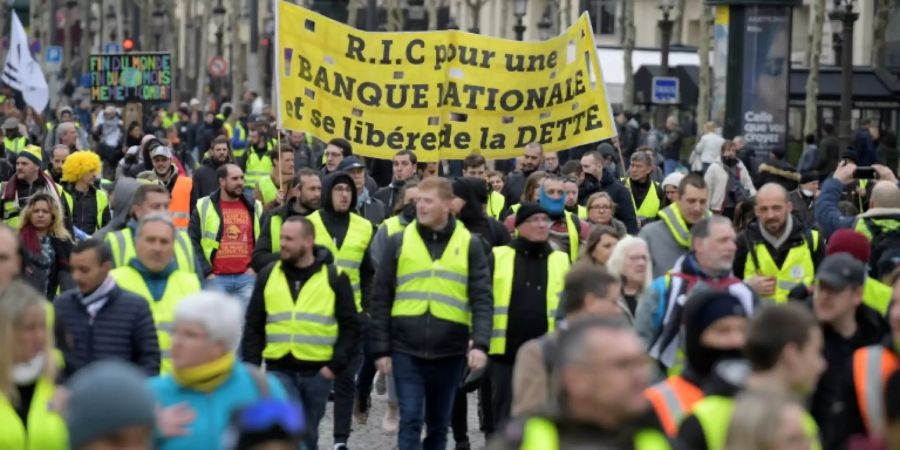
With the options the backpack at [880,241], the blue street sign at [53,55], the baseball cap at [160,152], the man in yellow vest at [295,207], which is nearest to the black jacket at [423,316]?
the man in yellow vest at [295,207]

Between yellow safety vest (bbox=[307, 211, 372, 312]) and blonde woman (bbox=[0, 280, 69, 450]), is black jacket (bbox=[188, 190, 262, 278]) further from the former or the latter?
blonde woman (bbox=[0, 280, 69, 450])

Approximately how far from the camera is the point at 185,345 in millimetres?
5961

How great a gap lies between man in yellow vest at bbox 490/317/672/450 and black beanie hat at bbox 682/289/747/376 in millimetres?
1350

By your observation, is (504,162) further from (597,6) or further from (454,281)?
(597,6)

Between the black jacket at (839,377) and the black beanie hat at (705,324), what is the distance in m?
0.44

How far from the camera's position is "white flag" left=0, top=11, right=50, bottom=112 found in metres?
33.2

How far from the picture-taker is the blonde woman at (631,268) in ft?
31.1

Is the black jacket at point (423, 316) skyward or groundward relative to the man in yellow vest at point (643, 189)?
groundward

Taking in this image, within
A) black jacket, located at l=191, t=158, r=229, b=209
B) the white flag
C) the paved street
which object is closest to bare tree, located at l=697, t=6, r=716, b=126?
the white flag

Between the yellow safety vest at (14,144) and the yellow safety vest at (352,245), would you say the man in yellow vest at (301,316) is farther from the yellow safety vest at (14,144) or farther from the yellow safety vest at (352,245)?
the yellow safety vest at (14,144)

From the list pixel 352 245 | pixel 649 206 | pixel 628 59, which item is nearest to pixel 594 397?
pixel 352 245

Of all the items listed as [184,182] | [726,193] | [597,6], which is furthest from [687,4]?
[184,182]

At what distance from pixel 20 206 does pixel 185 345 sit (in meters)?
8.85

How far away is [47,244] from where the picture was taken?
11.4m
